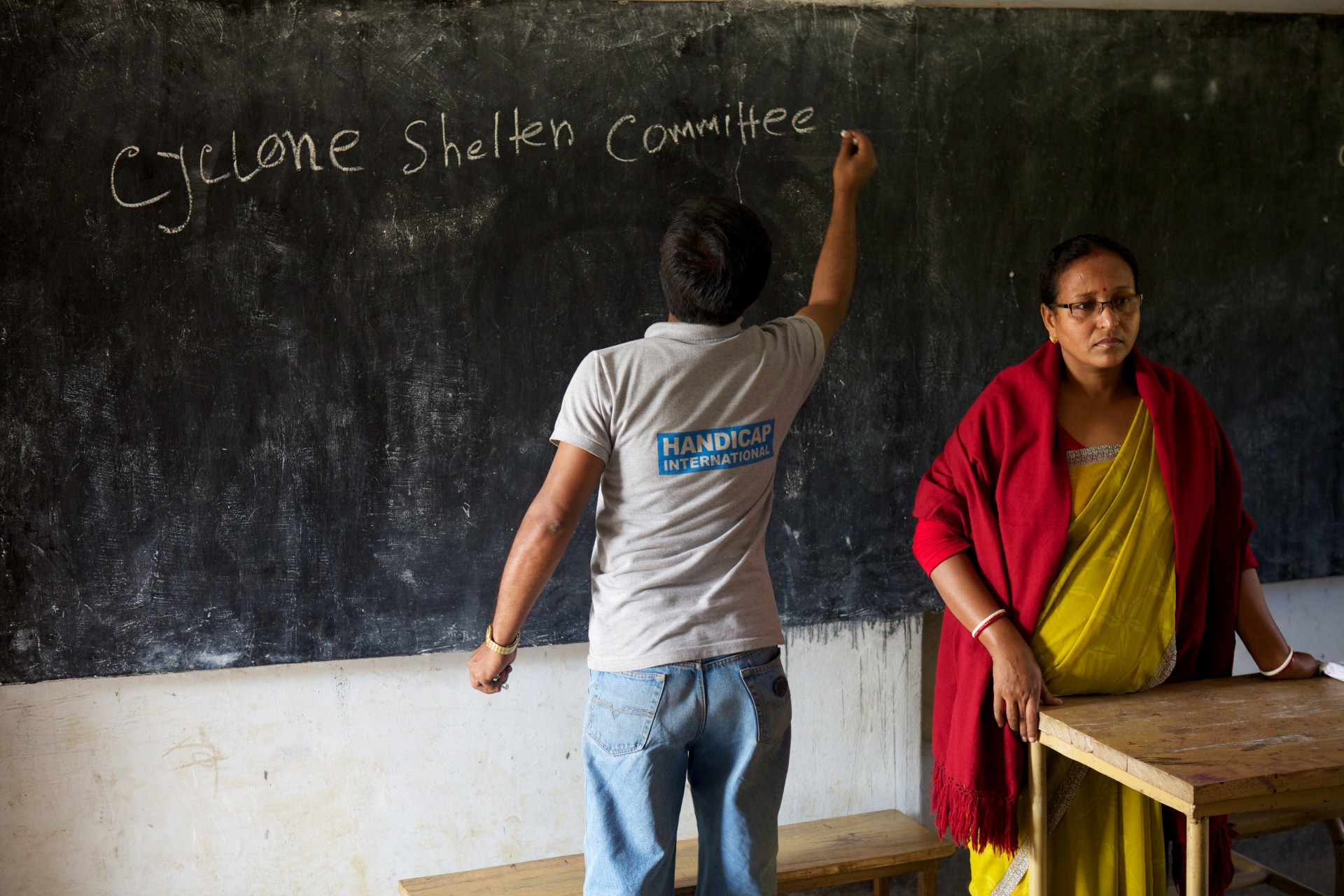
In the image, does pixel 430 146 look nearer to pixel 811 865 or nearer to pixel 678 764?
pixel 678 764

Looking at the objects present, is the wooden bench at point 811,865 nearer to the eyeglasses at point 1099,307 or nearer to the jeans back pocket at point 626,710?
the jeans back pocket at point 626,710

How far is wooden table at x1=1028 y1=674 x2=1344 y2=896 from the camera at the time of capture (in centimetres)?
144

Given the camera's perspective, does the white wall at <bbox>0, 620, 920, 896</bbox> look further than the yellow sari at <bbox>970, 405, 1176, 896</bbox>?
Yes

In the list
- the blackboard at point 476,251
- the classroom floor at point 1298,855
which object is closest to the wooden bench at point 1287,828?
the classroom floor at point 1298,855

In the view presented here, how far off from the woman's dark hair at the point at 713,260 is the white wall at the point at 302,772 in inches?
42.1

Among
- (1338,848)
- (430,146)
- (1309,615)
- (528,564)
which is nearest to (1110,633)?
(528,564)

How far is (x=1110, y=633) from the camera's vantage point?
178 centimetres

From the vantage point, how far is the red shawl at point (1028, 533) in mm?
1803

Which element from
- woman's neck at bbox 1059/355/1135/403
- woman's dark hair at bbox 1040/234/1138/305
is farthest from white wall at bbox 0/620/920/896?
woman's dark hair at bbox 1040/234/1138/305

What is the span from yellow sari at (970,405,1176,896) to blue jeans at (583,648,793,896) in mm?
524

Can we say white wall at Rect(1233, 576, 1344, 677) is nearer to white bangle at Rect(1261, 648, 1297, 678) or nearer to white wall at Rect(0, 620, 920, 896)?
white bangle at Rect(1261, 648, 1297, 678)

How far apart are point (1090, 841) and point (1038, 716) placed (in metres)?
0.31

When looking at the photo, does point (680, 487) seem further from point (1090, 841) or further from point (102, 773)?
point (102, 773)

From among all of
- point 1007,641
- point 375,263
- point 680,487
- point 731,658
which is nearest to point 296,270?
point 375,263
